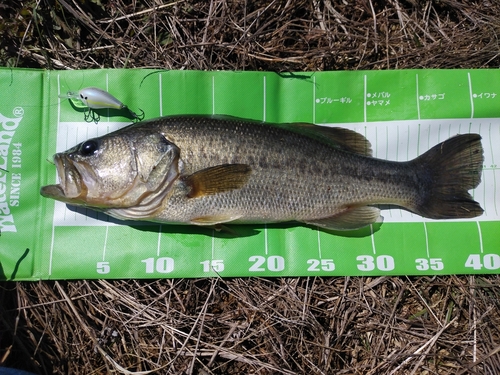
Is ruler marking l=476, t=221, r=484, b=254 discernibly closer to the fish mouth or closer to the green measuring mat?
the green measuring mat

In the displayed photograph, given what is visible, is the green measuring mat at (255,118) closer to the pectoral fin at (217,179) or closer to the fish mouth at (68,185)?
the fish mouth at (68,185)

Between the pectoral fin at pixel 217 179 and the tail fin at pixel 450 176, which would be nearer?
the pectoral fin at pixel 217 179

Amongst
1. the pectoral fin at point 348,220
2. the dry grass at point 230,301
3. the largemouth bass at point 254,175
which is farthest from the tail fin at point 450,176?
the dry grass at point 230,301

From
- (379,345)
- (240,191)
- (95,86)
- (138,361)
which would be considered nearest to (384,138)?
(240,191)

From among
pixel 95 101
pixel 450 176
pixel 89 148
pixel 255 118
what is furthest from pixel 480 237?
pixel 95 101

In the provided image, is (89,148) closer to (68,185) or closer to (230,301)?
(68,185)

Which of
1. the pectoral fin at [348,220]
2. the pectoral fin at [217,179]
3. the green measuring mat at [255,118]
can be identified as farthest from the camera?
the green measuring mat at [255,118]
